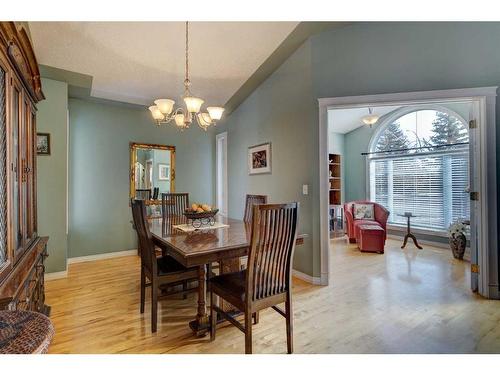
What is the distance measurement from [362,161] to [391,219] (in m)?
1.48

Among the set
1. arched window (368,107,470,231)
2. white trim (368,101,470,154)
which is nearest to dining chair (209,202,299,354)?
white trim (368,101,470,154)

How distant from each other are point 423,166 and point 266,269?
4.88 metres

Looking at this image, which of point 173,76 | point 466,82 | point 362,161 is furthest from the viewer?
point 362,161

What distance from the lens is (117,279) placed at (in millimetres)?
3156

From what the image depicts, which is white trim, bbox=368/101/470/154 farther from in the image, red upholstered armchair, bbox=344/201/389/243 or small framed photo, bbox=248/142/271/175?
small framed photo, bbox=248/142/271/175

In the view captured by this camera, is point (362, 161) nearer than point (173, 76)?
No

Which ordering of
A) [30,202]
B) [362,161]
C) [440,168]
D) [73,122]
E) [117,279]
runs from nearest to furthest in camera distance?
[30,202] < [117,279] < [73,122] < [440,168] < [362,161]

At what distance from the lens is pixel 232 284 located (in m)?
1.77

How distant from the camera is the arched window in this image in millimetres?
4562

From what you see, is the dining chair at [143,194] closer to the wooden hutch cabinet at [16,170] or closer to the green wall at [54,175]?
the green wall at [54,175]

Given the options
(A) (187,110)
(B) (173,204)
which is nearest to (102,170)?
(B) (173,204)

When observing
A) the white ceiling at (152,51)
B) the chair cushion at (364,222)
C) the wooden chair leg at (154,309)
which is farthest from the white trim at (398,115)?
the wooden chair leg at (154,309)

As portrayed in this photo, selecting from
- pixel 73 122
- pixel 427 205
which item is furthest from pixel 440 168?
pixel 73 122

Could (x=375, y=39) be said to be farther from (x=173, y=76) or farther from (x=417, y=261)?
(x=417, y=261)
